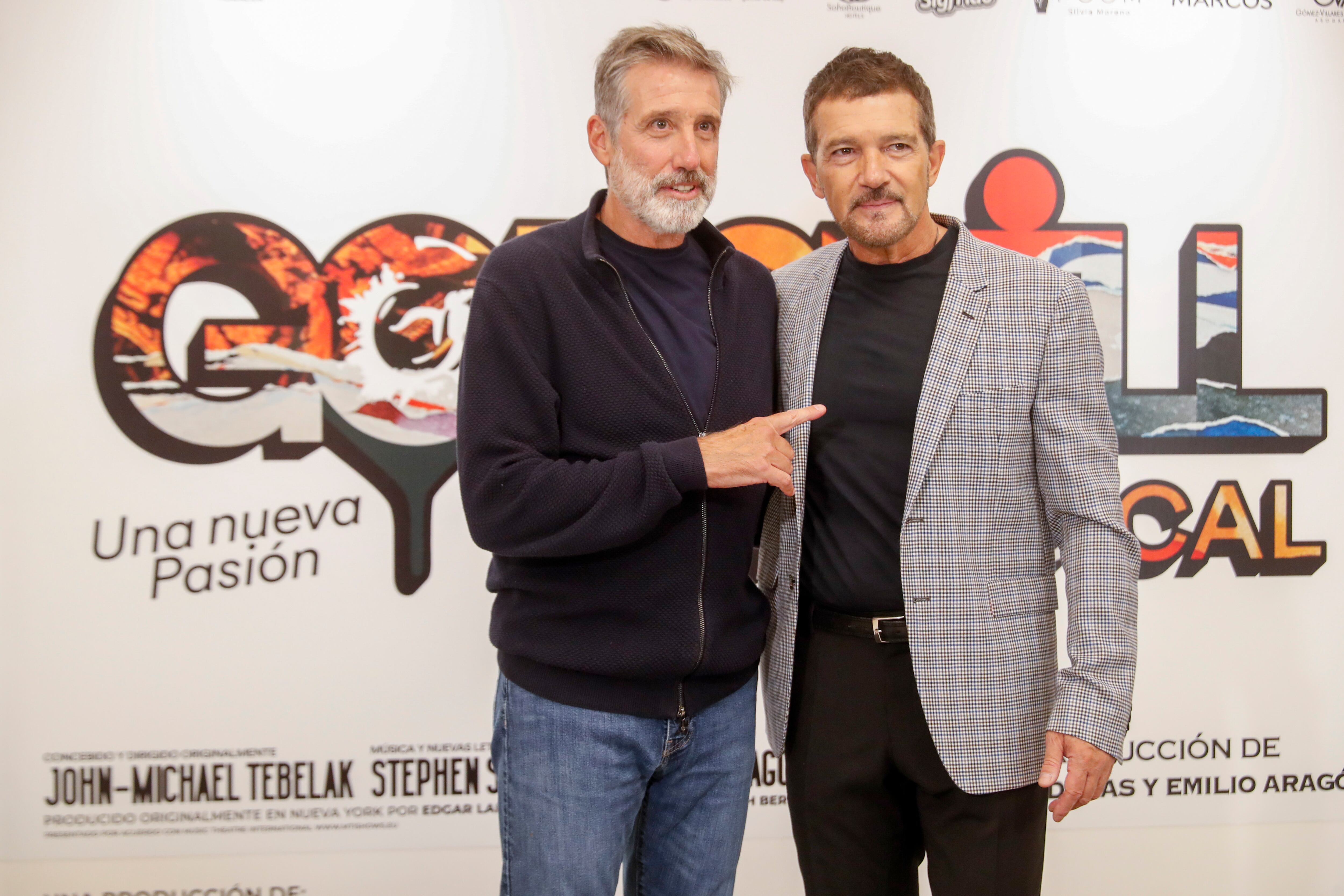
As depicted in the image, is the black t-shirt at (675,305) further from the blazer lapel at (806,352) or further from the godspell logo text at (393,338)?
the godspell logo text at (393,338)

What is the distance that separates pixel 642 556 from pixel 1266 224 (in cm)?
229

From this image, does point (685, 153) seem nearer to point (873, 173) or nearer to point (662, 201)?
point (662, 201)

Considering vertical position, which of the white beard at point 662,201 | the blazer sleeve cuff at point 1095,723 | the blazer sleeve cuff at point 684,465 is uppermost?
the white beard at point 662,201

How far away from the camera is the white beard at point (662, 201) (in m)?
1.50

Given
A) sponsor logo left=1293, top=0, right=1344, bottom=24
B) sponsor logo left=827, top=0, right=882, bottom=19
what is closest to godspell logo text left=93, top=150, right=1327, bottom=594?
sponsor logo left=827, top=0, right=882, bottom=19

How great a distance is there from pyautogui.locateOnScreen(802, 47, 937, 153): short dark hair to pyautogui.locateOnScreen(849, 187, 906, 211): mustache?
0.15m

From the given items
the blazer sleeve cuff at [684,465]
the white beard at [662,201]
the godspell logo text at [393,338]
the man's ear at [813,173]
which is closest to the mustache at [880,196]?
the man's ear at [813,173]

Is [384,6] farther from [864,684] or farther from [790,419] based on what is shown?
[864,684]

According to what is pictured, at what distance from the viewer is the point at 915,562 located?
4.78ft

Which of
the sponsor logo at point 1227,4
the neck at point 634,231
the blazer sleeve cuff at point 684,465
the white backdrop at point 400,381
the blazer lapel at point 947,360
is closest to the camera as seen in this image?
the blazer sleeve cuff at point 684,465

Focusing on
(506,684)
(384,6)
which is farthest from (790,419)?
(384,6)

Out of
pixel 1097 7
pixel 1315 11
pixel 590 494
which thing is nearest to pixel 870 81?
pixel 590 494

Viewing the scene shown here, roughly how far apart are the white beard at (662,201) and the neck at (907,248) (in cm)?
30

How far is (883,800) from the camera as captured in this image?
1.55 m
